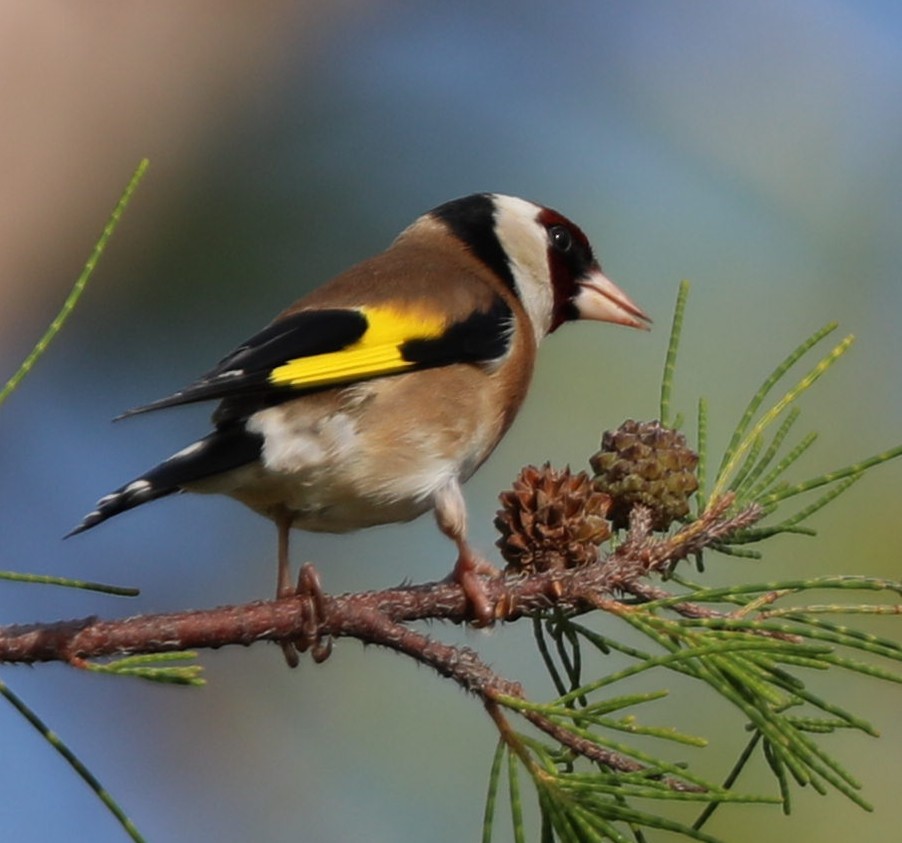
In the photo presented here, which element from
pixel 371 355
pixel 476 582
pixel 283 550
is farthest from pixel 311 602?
pixel 371 355

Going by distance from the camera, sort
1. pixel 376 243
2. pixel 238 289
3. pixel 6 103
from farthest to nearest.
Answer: pixel 376 243
pixel 238 289
pixel 6 103

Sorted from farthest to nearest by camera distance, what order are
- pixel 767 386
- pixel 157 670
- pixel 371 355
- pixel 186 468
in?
pixel 371 355 → pixel 186 468 → pixel 767 386 → pixel 157 670

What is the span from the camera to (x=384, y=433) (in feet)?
6.10

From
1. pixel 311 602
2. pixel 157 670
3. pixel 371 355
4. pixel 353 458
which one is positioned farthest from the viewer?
pixel 371 355

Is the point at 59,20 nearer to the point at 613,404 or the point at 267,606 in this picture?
the point at 613,404

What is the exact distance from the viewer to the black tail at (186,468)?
1.47m

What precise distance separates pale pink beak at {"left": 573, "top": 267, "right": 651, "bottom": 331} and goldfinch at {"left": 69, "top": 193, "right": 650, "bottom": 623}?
0.22 meters

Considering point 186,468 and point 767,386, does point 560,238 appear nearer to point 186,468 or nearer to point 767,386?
point 186,468

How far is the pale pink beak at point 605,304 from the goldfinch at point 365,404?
0.22m

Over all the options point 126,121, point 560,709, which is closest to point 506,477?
point 126,121

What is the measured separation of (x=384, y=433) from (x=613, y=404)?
70.2 inches

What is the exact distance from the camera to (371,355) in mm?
1935

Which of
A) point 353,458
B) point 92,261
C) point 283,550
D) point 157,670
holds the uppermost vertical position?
point 92,261

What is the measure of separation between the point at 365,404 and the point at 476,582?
596 millimetres
